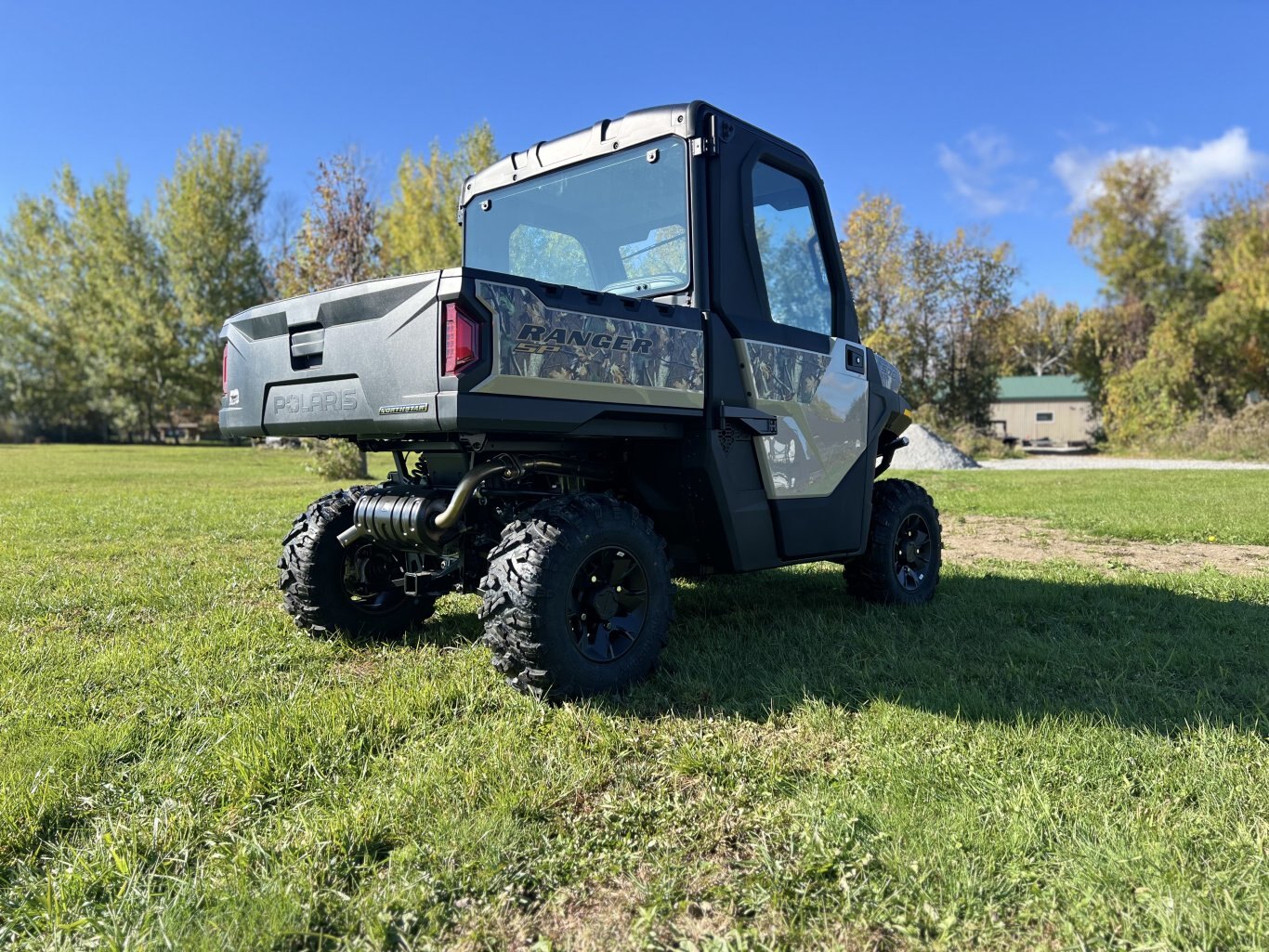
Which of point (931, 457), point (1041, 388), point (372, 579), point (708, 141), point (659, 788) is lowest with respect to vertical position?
point (659, 788)

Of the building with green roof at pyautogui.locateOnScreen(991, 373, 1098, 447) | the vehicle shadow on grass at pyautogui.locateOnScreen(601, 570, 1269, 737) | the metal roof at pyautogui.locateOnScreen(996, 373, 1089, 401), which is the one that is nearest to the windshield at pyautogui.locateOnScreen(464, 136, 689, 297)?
the vehicle shadow on grass at pyautogui.locateOnScreen(601, 570, 1269, 737)

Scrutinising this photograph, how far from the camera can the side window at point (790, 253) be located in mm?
4062

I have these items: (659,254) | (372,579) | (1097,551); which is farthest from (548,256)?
(1097,551)

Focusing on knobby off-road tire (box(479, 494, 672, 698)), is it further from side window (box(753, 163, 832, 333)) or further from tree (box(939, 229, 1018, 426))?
tree (box(939, 229, 1018, 426))

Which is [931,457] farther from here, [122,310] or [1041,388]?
[122,310]

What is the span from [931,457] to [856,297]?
1497 cm

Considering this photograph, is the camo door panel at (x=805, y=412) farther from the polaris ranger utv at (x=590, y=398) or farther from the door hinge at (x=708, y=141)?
the door hinge at (x=708, y=141)

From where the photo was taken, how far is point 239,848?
86.0 inches

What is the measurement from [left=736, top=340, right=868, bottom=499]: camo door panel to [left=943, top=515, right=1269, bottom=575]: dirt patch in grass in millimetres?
3307

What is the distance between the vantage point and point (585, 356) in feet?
10.3

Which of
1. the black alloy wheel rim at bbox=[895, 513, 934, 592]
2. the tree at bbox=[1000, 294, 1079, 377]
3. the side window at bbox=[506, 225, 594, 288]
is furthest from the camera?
the tree at bbox=[1000, 294, 1079, 377]

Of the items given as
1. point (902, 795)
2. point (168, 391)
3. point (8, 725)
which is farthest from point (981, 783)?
point (168, 391)

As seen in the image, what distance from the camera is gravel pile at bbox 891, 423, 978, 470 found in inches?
888

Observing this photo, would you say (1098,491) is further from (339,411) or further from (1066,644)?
(339,411)
